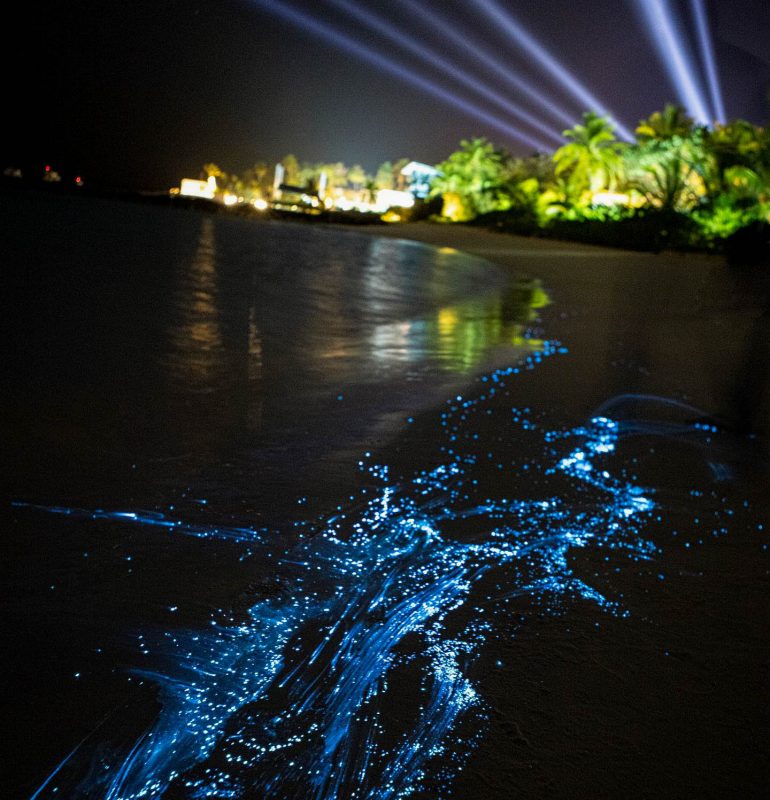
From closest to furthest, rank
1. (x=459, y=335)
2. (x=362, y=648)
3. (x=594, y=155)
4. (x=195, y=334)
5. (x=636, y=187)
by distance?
(x=362, y=648) → (x=195, y=334) → (x=459, y=335) → (x=636, y=187) → (x=594, y=155)

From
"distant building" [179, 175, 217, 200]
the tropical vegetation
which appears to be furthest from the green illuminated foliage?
"distant building" [179, 175, 217, 200]

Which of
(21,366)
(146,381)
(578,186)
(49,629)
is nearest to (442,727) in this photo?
(49,629)

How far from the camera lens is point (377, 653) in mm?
1844

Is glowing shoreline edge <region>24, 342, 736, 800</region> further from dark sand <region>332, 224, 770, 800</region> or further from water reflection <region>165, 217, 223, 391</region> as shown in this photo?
water reflection <region>165, 217, 223, 391</region>

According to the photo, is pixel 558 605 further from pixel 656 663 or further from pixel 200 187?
pixel 200 187

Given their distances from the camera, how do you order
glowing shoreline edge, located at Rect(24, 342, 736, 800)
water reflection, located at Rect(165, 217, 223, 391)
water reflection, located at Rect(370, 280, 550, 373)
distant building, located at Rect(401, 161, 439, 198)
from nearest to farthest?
glowing shoreline edge, located at Rect(24, 342, 736, 800)
water reflection, located at Rect(165, 217, 223, 391)
water reflection, located at Rect(370, 280, 550, 373)
distant building, located at Rect(401, 161, 439, 198)

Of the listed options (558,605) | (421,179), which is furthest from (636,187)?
(421,179)

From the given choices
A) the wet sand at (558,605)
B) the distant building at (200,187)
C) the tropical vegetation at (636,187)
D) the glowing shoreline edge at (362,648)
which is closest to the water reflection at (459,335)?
the wet sand at (558,605)

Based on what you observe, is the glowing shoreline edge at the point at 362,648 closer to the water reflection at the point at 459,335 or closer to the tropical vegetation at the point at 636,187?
the water reflection at the point at 459,335

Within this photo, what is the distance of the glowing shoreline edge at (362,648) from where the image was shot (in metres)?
1.43

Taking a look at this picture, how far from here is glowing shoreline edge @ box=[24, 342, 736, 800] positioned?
1.43m

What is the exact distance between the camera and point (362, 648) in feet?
6.09

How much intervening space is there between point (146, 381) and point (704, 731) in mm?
3725

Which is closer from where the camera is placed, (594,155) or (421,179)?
(594,155)
